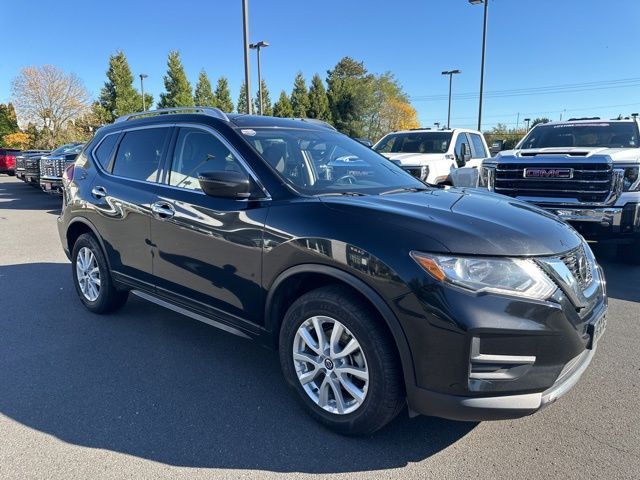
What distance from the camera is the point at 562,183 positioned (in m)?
6.36

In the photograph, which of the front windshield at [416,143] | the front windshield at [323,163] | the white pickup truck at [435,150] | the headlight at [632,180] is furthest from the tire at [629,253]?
the front windshield at [323,163]

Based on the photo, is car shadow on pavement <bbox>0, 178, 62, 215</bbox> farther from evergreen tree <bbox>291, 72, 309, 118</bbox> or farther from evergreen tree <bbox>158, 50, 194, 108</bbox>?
evergreen tree <bbox>291, 72, 309, 118</bbox>

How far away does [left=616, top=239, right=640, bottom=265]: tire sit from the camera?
21.2ft

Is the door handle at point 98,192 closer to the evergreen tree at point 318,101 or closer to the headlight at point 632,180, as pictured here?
the headlight at point 632,180

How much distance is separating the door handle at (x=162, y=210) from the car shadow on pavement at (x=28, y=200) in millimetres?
10440

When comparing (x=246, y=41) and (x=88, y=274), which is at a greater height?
(x=246, y=41)

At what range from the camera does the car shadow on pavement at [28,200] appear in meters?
13.8

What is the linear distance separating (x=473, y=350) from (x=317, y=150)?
206cm

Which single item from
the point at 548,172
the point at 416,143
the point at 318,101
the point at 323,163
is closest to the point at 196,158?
the point at 323,163

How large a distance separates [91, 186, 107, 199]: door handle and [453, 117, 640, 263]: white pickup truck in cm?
523

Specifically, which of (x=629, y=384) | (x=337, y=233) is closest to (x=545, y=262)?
(x=337, y=233)

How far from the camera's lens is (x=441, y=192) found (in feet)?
11.3

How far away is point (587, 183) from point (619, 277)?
127cm

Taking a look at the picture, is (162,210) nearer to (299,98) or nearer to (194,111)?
(194,111)
